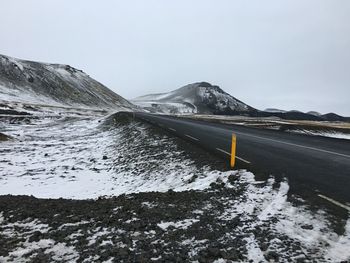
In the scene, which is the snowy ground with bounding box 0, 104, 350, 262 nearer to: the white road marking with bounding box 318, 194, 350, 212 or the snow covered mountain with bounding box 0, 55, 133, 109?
the white road marking with bounding box 318, 194, 350, 212

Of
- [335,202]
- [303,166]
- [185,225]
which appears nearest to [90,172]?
[303,166]

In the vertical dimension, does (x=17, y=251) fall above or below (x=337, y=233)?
below

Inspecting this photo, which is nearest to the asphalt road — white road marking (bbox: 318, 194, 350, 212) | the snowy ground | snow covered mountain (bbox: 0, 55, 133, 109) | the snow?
white road marking (bbox: 318, 194, 350, 212)

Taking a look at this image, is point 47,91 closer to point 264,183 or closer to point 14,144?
point 14,144

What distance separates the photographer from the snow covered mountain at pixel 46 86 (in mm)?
123062

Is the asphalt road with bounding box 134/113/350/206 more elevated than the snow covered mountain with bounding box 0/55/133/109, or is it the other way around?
the snow covered mountain with bounding box 0/55/133/109

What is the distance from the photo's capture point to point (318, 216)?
6715mm

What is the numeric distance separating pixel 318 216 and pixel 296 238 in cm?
121

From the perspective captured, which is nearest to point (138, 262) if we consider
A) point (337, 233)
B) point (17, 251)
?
point (17, 251)

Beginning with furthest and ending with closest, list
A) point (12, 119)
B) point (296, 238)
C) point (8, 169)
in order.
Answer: point (12, 119), point (8, 169), point (296, 238)

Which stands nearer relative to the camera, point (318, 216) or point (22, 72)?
point (318, 216)

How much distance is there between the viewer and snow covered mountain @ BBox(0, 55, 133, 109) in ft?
404

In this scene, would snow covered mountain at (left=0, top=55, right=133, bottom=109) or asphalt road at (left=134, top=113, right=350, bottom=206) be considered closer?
asphalt road at (left=134, top=113, right=350, bottom=206)

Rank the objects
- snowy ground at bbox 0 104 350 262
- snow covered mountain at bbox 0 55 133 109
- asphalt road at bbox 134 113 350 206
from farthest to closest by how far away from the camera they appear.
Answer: snow covered mountain at bbox 0 55 133 109
asphalt road at bbox 134 113 350 206
snowy ground at bbox 0 104 350 262
